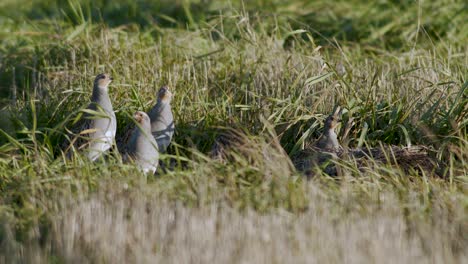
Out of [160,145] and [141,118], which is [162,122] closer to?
[160,145]

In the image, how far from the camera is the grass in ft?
13.2

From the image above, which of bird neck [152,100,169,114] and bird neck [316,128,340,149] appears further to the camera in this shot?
bird neck [152,100,169,114]

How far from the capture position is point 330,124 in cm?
556

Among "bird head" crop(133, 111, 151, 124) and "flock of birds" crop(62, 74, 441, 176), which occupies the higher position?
"bird head" crop(133, 111, 151, 124)

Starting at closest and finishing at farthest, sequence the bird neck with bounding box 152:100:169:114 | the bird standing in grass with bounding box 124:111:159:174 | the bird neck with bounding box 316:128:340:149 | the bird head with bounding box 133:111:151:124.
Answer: the bird standing in grass with bounding box 124:111:159:174, the bird head with bounding box 133:111:151:124, the bird neck with bounding box 316:128:340:149, the bird neck with bounding box 152:100:169:114

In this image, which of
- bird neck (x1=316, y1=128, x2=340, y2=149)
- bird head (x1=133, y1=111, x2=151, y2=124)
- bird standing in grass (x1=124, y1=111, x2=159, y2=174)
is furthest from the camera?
bird neck (x1=316, y1=128, x2=340, y2=149)

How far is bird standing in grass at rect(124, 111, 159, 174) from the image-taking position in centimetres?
513

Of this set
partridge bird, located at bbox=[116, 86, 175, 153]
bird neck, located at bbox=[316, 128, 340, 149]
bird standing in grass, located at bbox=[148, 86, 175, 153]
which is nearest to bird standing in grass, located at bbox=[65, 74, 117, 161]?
partridge bird, located at bbox=[116, 86, 175, 153]

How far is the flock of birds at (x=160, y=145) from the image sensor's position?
5199mm

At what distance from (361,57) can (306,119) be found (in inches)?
84.8

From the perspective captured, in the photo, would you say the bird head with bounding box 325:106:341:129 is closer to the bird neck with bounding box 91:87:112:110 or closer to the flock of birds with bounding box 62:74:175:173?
the flock of birds with bounding box 62:74:175:173

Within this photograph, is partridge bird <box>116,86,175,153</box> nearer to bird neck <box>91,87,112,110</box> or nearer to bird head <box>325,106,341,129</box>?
bird neck <box>91,87,112,110</box>

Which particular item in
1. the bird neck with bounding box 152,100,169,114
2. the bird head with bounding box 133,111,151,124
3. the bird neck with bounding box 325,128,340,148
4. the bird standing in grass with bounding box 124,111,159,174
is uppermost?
the bird head with bounding box 133,111,151,124

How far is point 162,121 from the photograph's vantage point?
18.4ft
